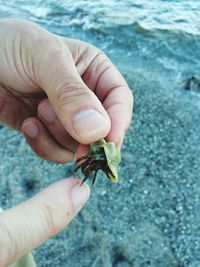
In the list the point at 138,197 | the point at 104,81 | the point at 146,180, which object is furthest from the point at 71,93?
the point at 146,180

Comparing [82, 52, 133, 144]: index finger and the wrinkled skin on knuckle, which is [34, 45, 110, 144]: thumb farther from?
[82, 52, 133, 144]: index finger

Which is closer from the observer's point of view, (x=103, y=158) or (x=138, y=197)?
(x=103, y=158)

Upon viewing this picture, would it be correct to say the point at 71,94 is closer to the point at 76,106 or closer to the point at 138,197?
the point at 76,106

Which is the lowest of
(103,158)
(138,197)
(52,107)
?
(138,197)

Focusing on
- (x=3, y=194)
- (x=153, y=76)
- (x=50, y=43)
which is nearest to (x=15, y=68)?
(x=50, y=43)

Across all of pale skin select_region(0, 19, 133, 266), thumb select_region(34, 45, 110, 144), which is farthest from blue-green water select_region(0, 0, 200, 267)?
thumb select_region(34, 45, 110, 144)

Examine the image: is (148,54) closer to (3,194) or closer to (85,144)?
(3,194)

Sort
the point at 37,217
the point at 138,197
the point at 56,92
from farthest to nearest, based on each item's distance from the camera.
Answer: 1. the point at 138,197
2. the point at 56,92
3. the point at 37,217
